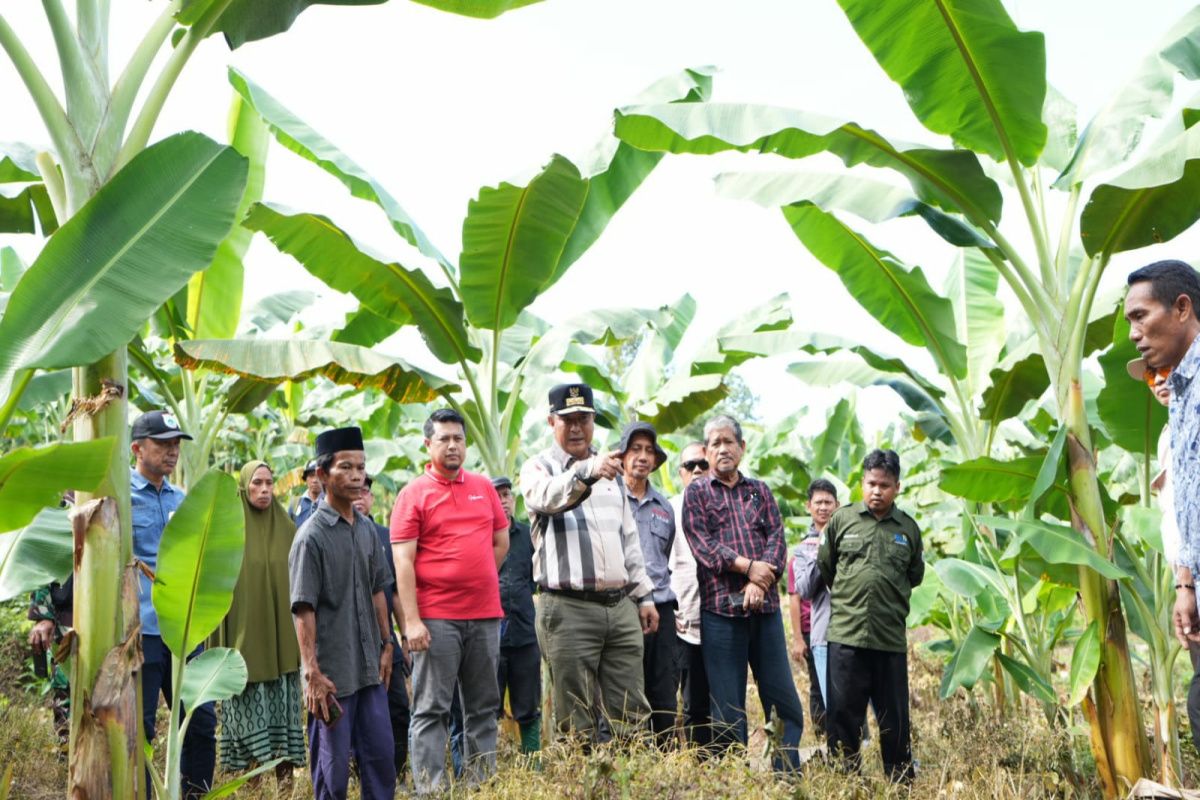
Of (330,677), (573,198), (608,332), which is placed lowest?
(330,677)

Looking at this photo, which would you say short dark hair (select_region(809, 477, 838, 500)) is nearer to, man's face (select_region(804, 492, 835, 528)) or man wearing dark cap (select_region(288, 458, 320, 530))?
man's face (select_region(804, 492, 835, 528))

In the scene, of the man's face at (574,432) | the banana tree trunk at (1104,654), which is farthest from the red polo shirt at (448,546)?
the banana tree trunk at (1104,654)

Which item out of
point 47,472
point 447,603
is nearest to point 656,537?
point 447,603

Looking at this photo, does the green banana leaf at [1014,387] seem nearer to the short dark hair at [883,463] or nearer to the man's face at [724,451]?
the short dark hair at [883,463]

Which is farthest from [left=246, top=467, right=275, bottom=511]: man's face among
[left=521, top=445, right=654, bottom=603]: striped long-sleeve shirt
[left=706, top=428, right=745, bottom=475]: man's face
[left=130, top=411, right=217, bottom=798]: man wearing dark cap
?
[left=706, top=428, right=745, bottom=475]: man's face

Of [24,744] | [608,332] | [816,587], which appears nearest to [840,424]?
[608,332]

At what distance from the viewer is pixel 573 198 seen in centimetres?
Answer: 597

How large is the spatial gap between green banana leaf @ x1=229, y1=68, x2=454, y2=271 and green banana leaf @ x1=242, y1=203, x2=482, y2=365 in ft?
1.94

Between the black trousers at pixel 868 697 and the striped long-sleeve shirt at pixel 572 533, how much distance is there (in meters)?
1.12

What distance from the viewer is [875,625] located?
17.2ft

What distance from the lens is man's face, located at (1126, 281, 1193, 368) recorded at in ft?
10.7

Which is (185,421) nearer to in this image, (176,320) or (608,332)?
Result: (176,320)

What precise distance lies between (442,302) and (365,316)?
5.01ft

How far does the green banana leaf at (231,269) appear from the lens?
24.7ft
